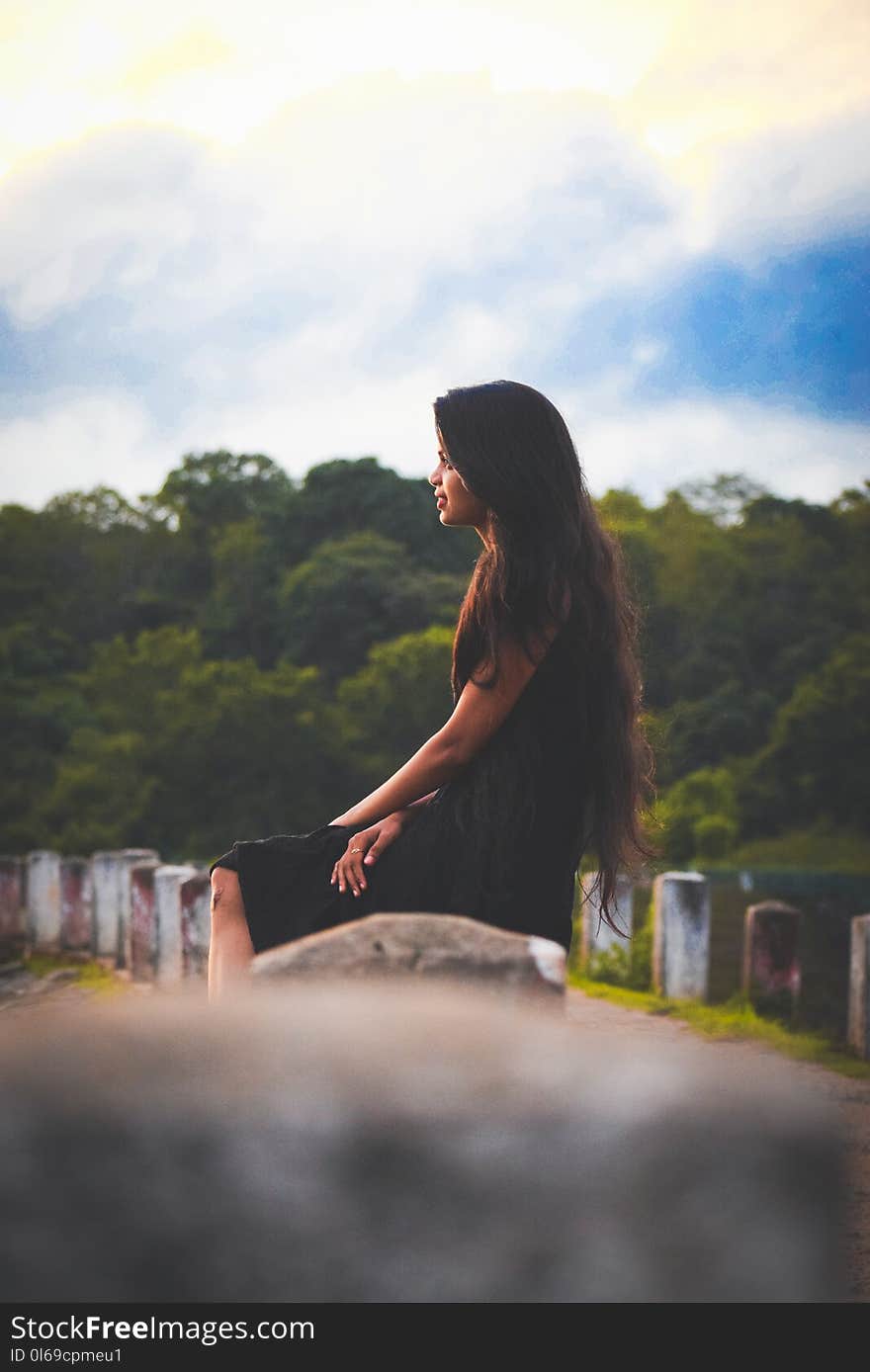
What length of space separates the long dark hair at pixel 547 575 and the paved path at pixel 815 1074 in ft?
1.66

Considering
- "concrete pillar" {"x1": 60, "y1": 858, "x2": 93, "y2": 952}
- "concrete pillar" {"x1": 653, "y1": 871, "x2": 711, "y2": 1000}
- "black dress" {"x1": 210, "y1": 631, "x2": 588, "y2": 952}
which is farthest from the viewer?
"concrete pillar" {"x1": 60, "y1": 858, "x2": 93, "y2": 952}

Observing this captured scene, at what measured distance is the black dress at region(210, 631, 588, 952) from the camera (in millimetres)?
2693

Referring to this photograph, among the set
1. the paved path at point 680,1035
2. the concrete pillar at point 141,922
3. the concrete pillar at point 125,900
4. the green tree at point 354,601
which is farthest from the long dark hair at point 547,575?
the green tree at point 354,601

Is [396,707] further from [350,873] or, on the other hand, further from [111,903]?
[350,873]

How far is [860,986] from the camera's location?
6.18m

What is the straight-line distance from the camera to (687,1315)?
1.04m

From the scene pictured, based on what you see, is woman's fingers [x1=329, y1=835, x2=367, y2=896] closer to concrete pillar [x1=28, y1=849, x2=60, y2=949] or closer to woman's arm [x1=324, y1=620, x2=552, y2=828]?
woman's arm [x1=324, y1=620, x2=552, y2=828]

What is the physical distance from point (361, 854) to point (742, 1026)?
4.50 m

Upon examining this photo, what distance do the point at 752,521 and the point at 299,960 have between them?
118 feet

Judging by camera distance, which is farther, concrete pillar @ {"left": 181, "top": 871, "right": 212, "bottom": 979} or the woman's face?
concrete pillar @ {"left": 181, "top": 871, "right": 212, "bottom": 979}

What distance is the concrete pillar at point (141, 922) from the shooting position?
29.8ft

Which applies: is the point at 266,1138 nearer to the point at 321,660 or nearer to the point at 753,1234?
the point at 753,1234

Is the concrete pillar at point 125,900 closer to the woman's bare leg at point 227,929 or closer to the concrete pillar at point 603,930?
the concrete pillar at point 603,930

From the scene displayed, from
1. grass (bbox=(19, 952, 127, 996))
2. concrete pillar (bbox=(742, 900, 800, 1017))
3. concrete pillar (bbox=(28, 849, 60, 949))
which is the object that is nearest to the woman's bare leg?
concrete pillar (bbox=(742, 900, 800, 1017))
